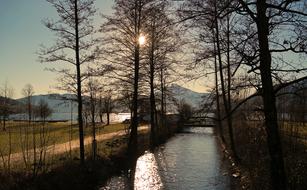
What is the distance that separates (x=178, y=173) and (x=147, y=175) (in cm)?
170

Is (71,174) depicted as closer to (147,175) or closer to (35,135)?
(147,175)

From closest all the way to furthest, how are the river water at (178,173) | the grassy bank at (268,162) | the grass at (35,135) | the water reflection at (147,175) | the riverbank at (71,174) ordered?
the grassy bank at (268,162) → the riverbank at (71,174) → the river water at (178,173) → the water reflection at (147,175) → the grass at (35,135)

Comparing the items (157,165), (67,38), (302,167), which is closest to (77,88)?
(67,38)

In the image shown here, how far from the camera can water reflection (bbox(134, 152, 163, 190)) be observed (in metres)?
17.4

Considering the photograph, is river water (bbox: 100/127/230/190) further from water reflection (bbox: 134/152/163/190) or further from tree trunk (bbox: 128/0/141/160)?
tree trunk (bbox: 128/0/141/160)

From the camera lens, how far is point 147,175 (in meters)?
20.2

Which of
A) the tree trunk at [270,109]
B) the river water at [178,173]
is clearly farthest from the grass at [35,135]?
the tree trunk at [270,109]

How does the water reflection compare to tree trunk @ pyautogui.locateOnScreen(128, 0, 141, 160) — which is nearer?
the water reflection

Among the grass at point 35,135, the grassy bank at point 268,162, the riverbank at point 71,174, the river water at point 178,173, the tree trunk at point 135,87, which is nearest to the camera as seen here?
the grassy bank at point 268,162

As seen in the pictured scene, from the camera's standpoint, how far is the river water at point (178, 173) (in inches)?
680

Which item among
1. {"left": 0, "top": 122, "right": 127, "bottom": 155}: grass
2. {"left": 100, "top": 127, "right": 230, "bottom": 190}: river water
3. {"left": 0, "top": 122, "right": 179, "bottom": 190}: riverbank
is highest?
{"left": 0, "top": 122, "right": 127, "bottom": 155}: grass

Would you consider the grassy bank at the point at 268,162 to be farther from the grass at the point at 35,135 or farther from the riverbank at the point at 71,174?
the grass at the point at 35,135

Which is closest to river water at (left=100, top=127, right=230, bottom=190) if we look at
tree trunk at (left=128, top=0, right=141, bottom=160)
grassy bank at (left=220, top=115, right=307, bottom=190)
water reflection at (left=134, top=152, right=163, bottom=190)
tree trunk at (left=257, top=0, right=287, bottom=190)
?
water reflection at (left=134, top=152, right=163, bottom=190)

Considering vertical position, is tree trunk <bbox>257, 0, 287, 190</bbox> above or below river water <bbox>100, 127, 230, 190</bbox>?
above
